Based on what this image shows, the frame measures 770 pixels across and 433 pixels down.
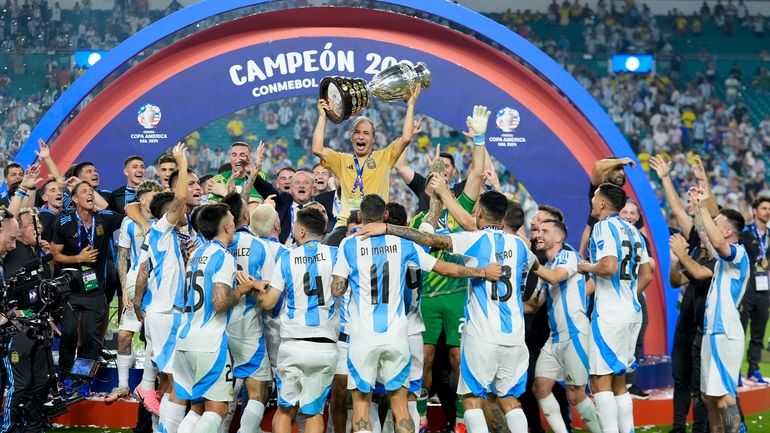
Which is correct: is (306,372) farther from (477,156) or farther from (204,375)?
(477,156)

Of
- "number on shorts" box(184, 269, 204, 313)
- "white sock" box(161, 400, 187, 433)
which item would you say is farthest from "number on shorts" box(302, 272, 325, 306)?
"white sock" box(161, 400, 187, 433)

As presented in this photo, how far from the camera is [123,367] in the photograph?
10.3 meters

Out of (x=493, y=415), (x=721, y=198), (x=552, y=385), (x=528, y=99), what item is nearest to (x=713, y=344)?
(x=552, y=385)

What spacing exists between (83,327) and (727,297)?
20.4 ft

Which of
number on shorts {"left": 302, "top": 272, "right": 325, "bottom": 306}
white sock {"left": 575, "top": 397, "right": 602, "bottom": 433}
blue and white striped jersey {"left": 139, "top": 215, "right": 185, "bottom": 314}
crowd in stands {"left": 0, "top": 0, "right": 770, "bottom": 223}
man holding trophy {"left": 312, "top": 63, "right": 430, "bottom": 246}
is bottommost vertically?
white sock {"left": 575, "top": 397, "right": 602, "bottom": 433}

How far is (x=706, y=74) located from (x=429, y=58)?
58.6ft

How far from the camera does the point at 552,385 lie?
9219mm

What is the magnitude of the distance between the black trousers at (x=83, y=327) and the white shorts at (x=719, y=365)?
585cm

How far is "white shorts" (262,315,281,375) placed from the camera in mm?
8703

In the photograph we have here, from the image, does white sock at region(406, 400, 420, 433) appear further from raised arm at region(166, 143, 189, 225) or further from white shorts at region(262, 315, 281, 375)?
raised arm at region(166, 143, 189, 225)

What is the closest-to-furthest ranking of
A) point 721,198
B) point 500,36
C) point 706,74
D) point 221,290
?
point 221,290 < point 500,36 < point 721,198 < point 706,74

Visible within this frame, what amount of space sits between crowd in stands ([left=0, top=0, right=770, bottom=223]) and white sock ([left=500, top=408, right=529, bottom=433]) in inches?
543

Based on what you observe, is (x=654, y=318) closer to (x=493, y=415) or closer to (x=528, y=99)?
(x=528, y=99)

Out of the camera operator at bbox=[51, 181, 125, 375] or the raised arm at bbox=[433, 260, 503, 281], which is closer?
the raised arm at bbox=[433, 260, 503, 281]
